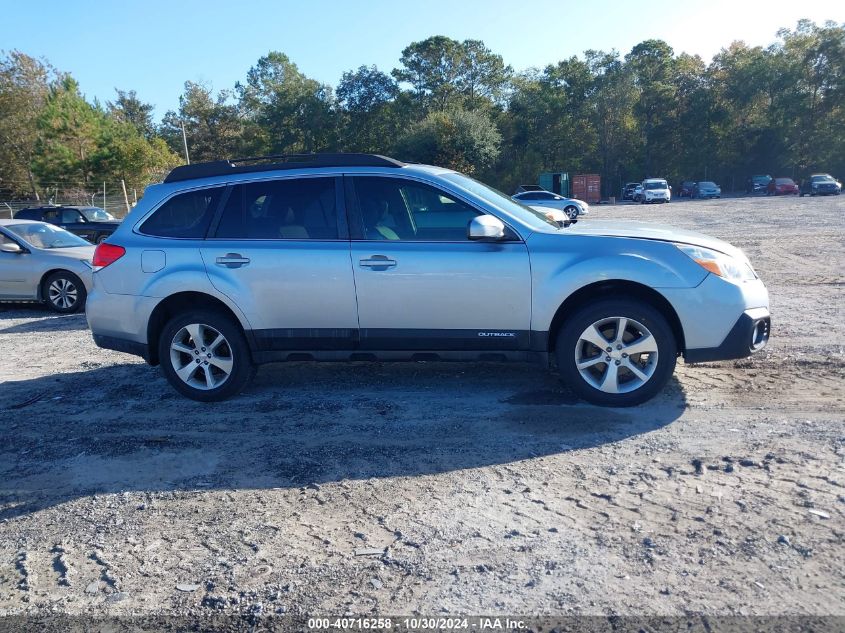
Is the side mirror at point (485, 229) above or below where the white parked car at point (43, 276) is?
above

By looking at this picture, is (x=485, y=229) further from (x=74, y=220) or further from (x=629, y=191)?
(x=629, y=191)

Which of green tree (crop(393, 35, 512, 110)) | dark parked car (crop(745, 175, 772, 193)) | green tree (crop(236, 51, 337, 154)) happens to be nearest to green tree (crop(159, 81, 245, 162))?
green tree (crop(236, 51, 337, 154))

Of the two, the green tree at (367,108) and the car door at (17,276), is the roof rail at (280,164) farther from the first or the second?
the green tree at (367,108)

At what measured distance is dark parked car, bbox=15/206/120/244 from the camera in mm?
20594

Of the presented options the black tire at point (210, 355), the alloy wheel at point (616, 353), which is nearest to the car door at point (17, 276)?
the black tire at point (210, 355)

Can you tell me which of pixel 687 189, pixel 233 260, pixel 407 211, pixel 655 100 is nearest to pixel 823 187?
pixel 687 189

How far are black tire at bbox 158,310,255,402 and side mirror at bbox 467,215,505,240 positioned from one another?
2082 millimetres

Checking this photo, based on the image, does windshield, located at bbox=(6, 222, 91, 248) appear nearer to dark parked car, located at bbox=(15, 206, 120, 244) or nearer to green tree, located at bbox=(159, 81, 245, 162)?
dark parked car, located at bbox=(15, 206, 120, 244)

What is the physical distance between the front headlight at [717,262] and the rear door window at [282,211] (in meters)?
2.72

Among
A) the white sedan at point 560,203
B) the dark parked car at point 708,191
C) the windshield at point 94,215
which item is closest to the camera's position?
the windshield at point 94,215

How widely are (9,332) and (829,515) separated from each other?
9.86 metres

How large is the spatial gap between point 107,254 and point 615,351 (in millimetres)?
4223

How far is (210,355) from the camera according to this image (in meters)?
5.75

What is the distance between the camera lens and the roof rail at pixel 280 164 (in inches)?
224
